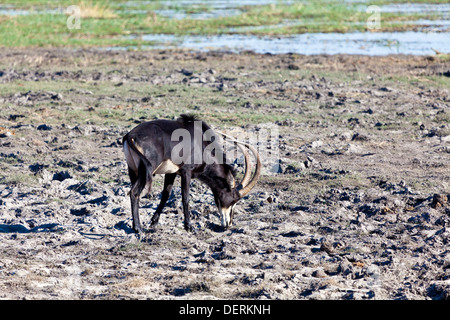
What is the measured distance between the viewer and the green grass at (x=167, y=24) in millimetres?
23438

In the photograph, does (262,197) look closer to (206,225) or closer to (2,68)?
(206,225)

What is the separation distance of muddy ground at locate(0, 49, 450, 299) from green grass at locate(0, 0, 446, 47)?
709 cm

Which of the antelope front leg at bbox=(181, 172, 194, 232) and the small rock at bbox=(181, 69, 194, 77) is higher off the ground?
the small rock at bbox=(181, 69, 194, 77)

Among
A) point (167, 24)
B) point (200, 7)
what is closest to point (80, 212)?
point (167, 24)

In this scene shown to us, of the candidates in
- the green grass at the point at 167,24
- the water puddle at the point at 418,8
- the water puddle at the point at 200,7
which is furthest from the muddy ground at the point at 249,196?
the water puddle at the point at 418,8

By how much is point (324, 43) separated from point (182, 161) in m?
16.6

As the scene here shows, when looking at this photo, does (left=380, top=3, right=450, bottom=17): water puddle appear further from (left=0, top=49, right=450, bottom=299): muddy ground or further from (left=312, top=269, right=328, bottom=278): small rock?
(left=312, top=269, right=328, bottom=278): small rock

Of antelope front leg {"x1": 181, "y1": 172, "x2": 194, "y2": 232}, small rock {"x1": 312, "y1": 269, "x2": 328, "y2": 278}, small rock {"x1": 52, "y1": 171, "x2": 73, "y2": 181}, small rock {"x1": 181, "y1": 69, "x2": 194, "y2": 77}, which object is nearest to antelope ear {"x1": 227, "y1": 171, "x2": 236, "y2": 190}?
antelope front leg {"x1": 181, "y1": 172, "x2": 194, "y2": 232}

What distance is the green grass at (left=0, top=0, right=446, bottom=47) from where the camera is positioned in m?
23.4

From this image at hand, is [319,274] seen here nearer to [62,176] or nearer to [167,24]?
[62,176]

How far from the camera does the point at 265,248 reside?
22.4 feet

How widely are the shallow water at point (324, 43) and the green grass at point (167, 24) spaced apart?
109 cm

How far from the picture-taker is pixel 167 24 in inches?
1099
